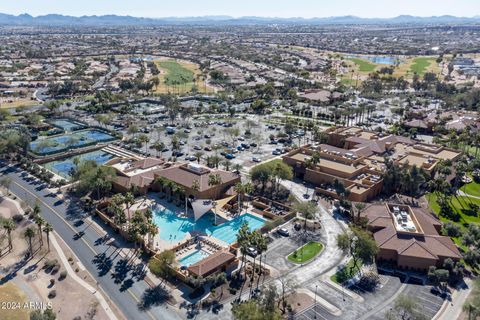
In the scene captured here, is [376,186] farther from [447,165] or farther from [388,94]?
[388,94]

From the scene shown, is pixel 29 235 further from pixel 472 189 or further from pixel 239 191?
pixel 472 189

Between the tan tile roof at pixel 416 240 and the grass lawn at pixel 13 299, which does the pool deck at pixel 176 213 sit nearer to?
the grass lawn at pixel 13 299

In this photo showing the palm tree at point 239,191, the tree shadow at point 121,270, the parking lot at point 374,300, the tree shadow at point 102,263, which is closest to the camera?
the parking lot at point 374,300

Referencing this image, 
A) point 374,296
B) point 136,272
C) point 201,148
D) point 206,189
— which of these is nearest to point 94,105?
point 201,148

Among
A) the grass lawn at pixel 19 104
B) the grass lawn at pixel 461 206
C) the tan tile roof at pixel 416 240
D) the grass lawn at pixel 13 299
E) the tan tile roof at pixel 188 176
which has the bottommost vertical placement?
the grass lawn at pixel 461 206

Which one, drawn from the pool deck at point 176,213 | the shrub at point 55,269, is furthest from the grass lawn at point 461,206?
Answer: the shrub at point 55,269

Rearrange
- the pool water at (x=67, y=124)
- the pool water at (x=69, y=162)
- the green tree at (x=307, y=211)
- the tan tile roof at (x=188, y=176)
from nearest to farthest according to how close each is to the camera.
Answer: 1. the green tree at (x=307, y=211)
2. the tan tile roof at (x=188, y=176)
3. the pool water at (x=69, y=162)
4. the pool water at (x=67, y=124)
